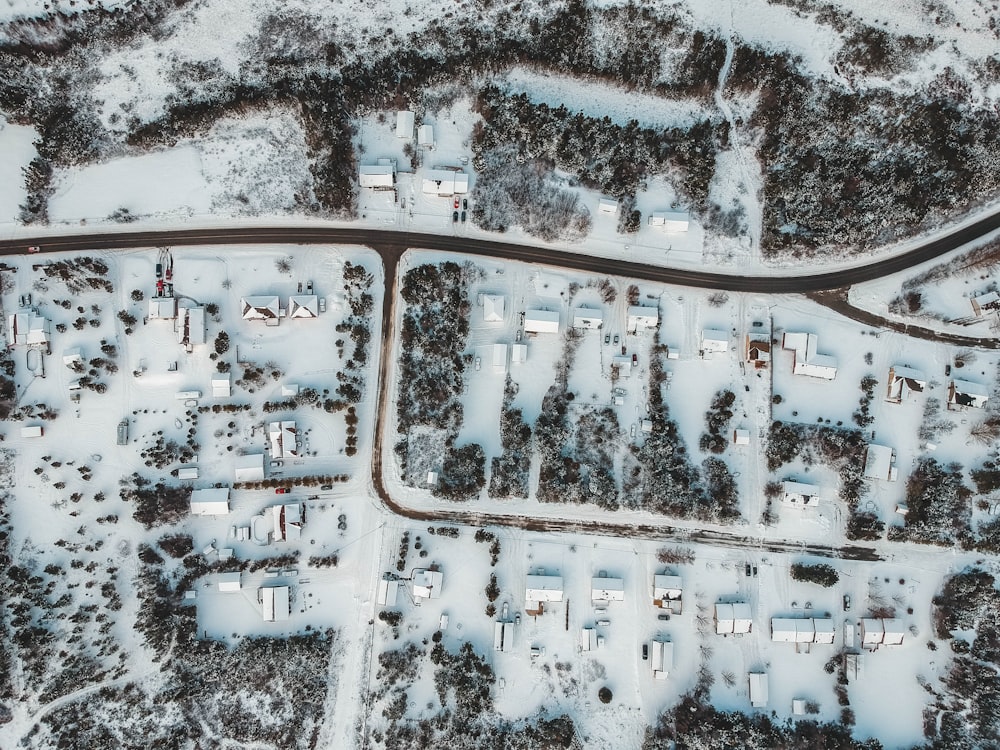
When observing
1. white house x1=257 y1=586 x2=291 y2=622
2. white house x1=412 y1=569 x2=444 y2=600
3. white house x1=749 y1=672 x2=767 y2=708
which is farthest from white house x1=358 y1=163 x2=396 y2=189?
white house x1=749 y1=672 x2=767 y2=708

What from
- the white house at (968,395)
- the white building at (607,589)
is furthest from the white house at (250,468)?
the white house at (968,395)

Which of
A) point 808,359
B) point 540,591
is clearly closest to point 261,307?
point 540,591

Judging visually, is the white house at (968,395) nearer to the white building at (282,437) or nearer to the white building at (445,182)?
the white building at (445,182)

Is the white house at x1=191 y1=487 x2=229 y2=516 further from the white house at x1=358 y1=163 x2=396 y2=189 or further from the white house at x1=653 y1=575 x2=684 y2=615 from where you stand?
the white house at x1=653 y1=575 x2=684 y2=615

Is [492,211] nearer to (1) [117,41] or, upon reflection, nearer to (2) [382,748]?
(1) [117,41]

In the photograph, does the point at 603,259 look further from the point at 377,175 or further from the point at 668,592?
the point at 668,592

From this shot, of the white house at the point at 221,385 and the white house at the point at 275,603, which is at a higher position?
the white house at the point at 221,385
